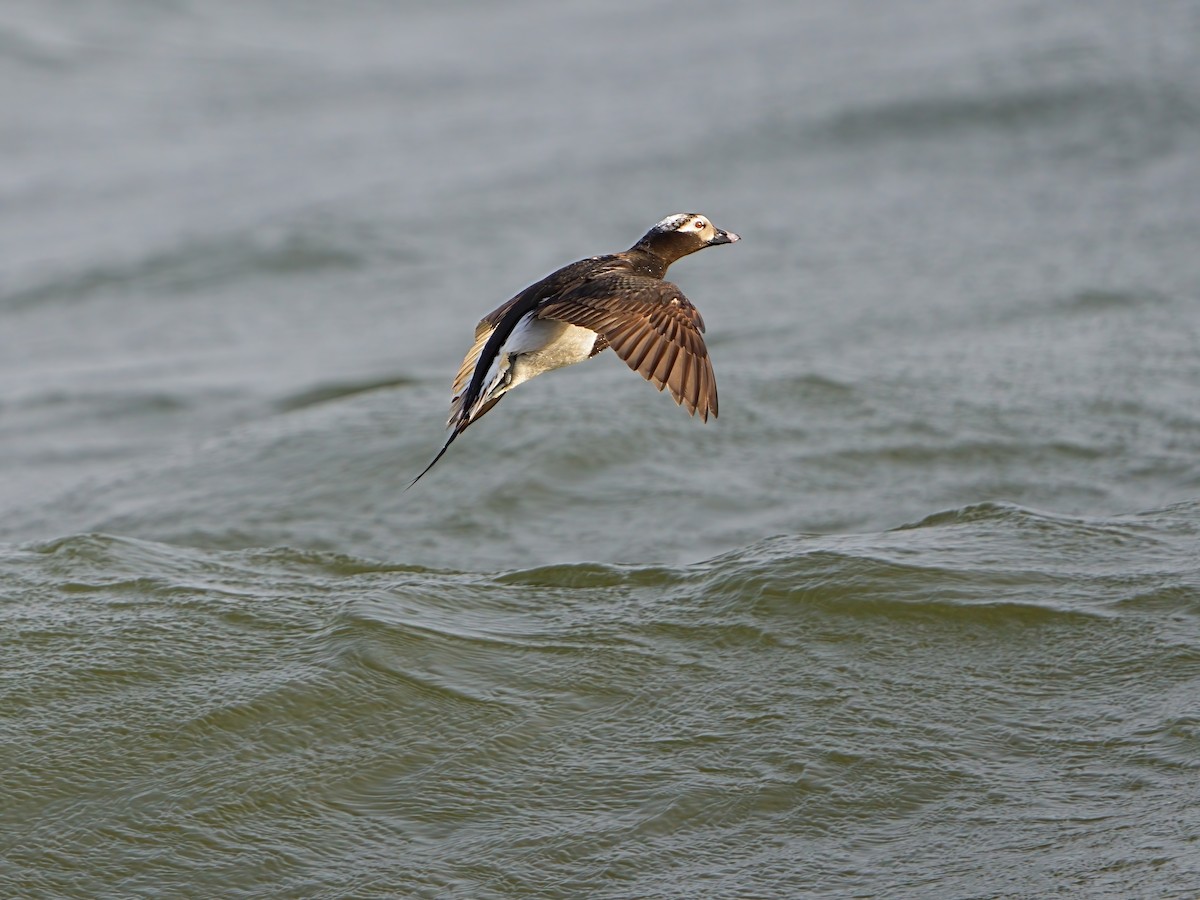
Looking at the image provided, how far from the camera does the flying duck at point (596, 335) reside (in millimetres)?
4602

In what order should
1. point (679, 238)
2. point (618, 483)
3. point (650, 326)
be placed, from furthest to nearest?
point (618, 483) < point (679, 238) < point (650, 326)

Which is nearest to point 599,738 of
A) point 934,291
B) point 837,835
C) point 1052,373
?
point 837,835

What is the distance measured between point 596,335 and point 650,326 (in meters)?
0.37

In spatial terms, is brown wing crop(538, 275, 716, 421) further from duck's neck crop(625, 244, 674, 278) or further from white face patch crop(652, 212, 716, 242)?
white face patch crop(652, 212, 716, 242)

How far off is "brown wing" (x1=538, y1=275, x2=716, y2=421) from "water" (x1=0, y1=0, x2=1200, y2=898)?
82 cm

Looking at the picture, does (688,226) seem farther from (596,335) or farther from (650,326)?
(650,326)

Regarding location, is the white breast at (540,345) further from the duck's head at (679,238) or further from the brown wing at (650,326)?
the duck's head at (679,238)

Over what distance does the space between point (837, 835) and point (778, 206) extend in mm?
8486

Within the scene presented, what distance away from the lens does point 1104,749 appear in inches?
162

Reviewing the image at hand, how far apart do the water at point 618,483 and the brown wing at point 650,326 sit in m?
0.82

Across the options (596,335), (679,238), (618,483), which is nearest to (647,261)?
(679,238)

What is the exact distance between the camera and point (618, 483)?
7059mm

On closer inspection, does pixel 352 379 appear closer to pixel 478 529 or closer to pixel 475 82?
pixel 478 529

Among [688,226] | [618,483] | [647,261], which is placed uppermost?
[688,226]
